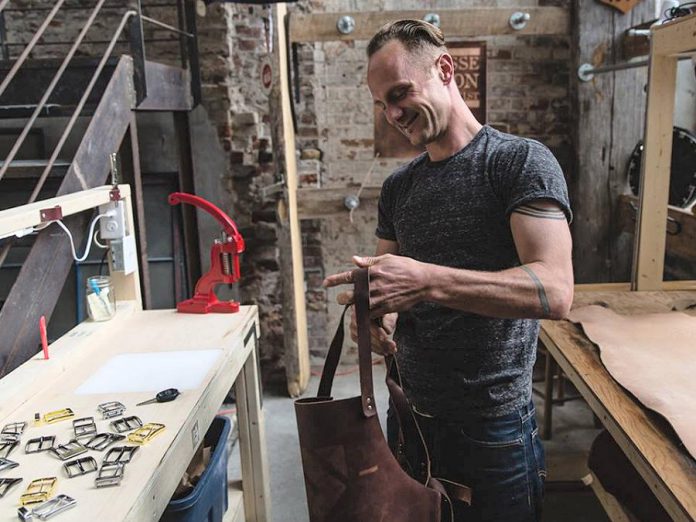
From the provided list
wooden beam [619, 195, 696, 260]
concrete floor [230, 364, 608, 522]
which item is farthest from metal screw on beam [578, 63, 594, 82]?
concrete floor [230, 364, 608, 522]

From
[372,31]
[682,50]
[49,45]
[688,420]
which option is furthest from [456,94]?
[49,45]

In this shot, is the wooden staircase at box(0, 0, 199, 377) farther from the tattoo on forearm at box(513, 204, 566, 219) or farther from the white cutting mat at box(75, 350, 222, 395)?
the tattoo on forearm at box(513, 204, 566, 219)

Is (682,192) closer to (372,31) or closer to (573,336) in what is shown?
(573,336)

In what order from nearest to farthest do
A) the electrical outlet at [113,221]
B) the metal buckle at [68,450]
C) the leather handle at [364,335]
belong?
1. the leather handle at [364,335]
2. the metal buckle at [68,450]
3. the electrical outlet at [113,221]

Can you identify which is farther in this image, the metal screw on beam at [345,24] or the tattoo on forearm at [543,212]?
the metal screw on beam at [345,24]

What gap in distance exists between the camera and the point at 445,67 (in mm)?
1426

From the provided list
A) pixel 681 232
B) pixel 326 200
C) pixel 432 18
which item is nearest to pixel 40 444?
pixel 326 200

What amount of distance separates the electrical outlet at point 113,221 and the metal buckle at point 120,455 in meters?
1.04

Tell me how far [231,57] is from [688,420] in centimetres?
314

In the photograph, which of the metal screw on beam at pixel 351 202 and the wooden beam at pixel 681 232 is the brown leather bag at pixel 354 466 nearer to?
the wooden beam at pixel 681 232

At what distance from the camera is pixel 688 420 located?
1.39 m

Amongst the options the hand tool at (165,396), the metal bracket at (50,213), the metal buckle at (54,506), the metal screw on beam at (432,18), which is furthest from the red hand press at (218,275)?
the metal screw on beam at (432,18)

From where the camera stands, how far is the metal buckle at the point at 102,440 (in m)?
1.34

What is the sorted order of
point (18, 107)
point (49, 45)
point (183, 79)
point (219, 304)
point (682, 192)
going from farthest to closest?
point (49, 45), point (183, 79), point (682, 192), point (18, 107), point (219, 304)
